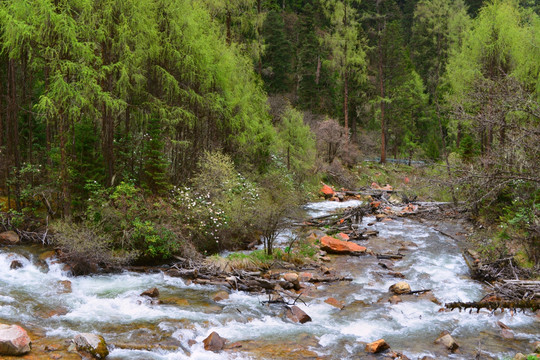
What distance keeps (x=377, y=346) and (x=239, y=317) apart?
10.5 ft

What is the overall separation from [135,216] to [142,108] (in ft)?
17.0

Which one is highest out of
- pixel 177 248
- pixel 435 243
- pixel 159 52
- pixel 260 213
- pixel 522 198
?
pixel 159 52

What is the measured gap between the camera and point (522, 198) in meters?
12.0

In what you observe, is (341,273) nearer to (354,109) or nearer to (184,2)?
(184,2)

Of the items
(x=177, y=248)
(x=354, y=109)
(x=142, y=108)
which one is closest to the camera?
(x=177, y=248)

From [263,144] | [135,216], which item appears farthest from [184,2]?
[135,216]

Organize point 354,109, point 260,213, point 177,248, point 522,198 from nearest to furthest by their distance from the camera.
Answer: point 522,198 → point 177,248 → point 260,213 → point 354,109

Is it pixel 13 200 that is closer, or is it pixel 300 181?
Answer: pixel 13 200

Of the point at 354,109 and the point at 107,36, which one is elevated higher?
the point at 107,36

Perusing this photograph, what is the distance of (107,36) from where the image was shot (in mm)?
14062

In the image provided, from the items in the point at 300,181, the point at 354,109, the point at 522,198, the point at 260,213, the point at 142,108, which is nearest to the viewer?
the point at 522,198

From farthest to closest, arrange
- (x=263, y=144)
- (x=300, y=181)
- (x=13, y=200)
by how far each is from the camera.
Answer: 1. (x=300, y=181)
2. (x=263, y=144)
3. (x=13, y=200)

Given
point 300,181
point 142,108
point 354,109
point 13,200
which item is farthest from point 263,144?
point 354,109

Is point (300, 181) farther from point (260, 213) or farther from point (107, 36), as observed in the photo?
point (107, 36)
